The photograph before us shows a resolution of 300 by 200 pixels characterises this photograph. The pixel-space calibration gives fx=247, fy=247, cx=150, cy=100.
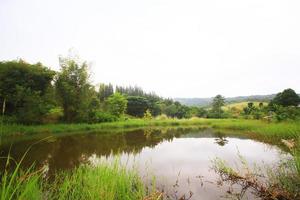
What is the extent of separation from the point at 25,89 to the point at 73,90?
3866 mm

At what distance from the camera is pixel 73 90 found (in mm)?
19375

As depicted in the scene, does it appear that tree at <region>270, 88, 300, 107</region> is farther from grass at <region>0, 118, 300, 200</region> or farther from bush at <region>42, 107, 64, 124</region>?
bush at <region>42, 107, 64, 124</region>

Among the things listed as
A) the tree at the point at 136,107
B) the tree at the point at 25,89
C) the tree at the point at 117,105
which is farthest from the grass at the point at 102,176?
the tree at the point at 136,107

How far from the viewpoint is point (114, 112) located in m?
26.7

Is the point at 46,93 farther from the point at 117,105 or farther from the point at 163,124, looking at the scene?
the point at 163,124

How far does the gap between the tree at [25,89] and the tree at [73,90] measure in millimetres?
877

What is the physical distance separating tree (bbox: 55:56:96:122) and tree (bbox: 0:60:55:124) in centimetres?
88

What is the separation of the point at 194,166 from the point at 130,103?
3554 cm

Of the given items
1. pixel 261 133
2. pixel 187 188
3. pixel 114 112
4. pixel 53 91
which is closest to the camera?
pixel 187 188

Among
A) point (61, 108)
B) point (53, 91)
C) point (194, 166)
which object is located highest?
point (53, 91)

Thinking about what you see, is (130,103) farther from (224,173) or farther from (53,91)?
(224,173)

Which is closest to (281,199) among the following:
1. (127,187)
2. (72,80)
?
(127,187)

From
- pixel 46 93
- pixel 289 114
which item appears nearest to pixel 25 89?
pixel 46 93

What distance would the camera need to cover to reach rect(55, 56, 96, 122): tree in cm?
1936
